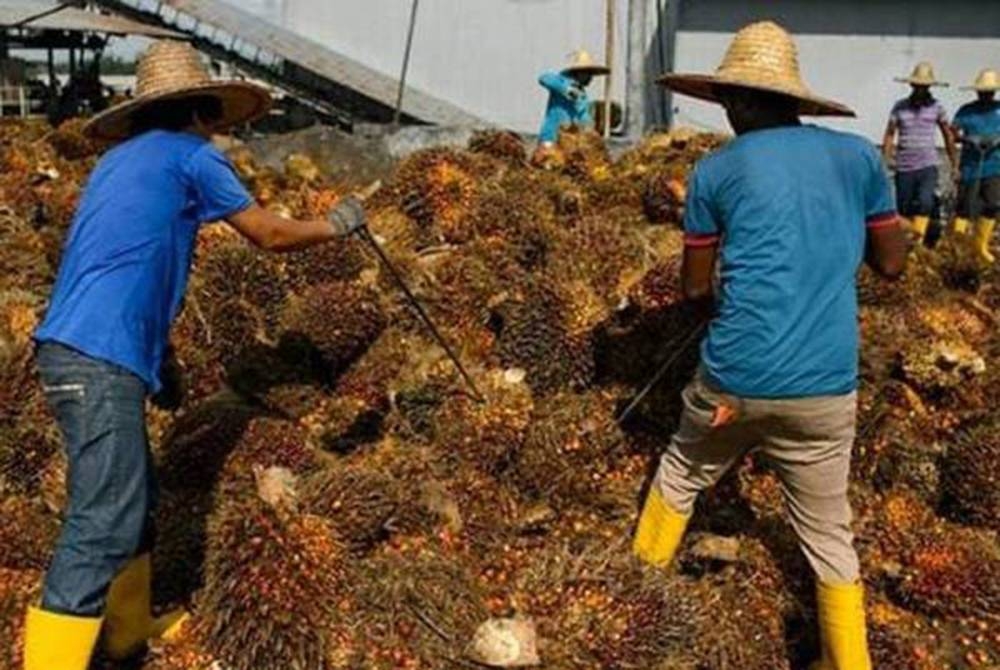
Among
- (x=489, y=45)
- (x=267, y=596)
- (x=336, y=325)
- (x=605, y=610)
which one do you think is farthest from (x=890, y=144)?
(x=489, y=45)

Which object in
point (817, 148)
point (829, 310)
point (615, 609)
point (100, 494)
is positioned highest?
point (817, 148)

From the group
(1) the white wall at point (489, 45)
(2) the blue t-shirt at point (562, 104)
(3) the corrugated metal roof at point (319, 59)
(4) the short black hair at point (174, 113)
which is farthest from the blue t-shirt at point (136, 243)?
(3) the corrugated metal roof at point (319, 59)

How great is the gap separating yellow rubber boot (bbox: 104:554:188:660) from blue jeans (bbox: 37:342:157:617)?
369 millimetres

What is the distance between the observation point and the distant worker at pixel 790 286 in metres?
3.60

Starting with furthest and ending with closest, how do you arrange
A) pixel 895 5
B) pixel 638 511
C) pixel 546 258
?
pixel 895 5
pixel 546 258
pixel 638 511

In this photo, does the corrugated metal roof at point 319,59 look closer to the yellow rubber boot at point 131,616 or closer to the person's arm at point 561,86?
the person's arm at point 561,86

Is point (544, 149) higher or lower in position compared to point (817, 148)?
lower

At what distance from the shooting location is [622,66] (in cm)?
1958

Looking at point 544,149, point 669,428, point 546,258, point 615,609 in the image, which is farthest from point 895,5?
point 615,609

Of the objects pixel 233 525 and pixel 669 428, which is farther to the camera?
pixel 669 428

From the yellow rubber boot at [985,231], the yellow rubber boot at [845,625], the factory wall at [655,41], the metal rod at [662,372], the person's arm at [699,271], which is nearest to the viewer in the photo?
the yellow rubber boot at [845,625]

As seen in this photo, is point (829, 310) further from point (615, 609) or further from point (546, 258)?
point (546, 258)

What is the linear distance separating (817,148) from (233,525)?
7.45ft

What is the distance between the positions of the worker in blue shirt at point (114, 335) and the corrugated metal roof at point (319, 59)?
16949 millimetres
